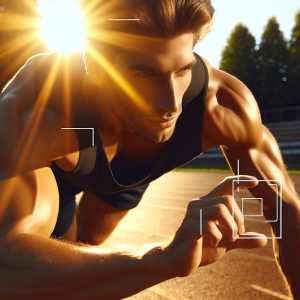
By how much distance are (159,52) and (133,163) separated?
823mm

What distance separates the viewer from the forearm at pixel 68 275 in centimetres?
114

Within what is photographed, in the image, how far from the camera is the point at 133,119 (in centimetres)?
159

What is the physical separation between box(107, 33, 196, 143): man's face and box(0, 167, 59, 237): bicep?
51 centimetres

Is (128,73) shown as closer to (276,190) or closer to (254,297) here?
(276,190)

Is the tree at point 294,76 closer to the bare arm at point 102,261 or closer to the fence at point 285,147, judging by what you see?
the fence at point 285,147

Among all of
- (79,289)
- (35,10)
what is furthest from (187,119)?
(35,10)

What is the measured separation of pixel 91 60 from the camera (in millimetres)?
1617

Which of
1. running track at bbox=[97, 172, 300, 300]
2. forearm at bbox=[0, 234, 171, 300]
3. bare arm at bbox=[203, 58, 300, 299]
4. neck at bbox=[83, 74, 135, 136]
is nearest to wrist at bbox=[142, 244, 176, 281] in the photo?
forearm at bbox=[0, 234, 171, 300]

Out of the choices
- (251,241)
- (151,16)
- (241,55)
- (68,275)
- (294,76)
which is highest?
(241,55)

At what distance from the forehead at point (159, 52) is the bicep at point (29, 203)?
63 centimetres

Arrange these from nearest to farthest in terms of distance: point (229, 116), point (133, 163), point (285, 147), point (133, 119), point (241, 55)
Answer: point (133, 119) → point (229, 116) → point (133, 163) → point (285, 147) → point (241, 55)

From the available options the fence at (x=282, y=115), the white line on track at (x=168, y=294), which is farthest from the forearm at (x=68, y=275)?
the fence at (x=282, y=115)

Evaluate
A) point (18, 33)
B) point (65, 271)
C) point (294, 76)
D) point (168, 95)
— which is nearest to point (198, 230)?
point (65, 271)

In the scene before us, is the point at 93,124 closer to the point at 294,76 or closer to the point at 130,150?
the point at 130,150
